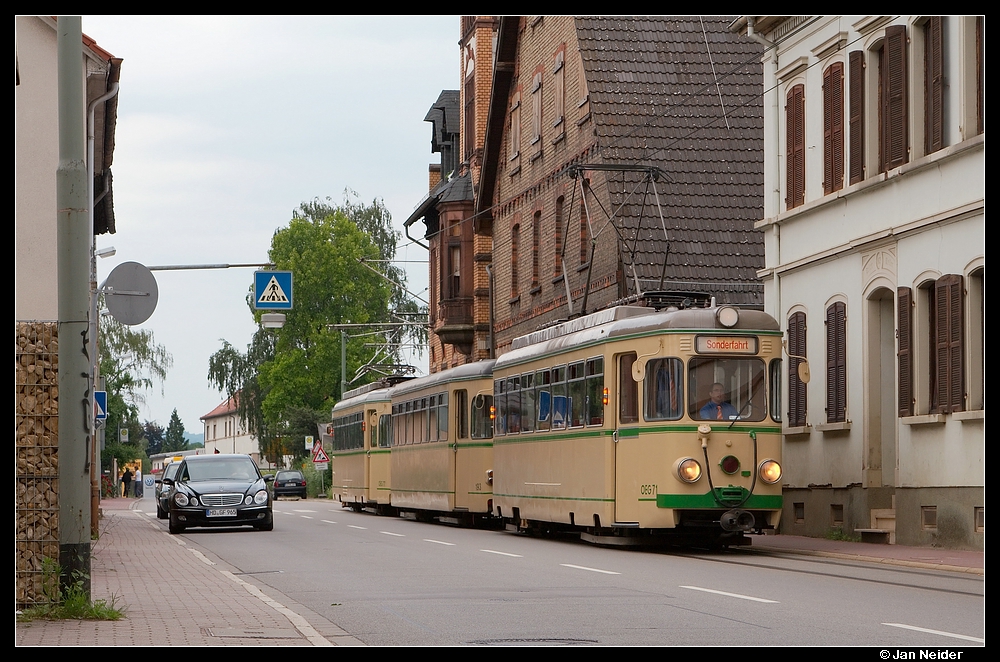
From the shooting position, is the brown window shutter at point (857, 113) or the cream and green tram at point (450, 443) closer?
the brown window shutter at point (857, 113)

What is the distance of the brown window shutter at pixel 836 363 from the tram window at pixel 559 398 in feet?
15.8

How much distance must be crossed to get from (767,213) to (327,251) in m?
51.2

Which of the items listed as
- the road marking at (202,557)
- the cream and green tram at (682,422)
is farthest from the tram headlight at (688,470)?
the road marking at (202,557)

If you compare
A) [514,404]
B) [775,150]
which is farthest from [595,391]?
[775,150]

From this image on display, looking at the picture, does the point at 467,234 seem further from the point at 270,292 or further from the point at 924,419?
the point at 924,419

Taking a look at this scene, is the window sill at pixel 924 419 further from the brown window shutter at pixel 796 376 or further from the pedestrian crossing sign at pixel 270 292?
the pedestrian crossing sign at pixel 270 292

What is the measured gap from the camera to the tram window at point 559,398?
24.2 meters

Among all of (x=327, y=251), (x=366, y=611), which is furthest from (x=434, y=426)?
(x=327, y=251)

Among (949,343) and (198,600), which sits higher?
(949,343)

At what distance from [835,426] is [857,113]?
195 inches

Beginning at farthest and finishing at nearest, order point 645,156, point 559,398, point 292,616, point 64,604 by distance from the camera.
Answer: point 645,156, point 559,398, point 292,616, point 64,604

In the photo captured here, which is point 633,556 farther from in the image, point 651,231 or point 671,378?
point 651,231

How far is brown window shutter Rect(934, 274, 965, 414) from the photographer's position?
22047 millimetres

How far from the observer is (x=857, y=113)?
25469 mm
